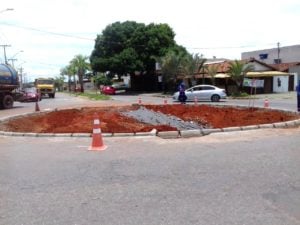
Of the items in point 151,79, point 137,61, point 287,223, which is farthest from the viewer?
point 151,79

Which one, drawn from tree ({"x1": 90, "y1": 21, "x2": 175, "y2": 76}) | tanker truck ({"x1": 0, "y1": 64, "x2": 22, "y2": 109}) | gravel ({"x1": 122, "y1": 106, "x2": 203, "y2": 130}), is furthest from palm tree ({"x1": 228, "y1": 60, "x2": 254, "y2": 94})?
gravel ({"x1": 122, "y1": 106, "x2": 203, "y2": 130})

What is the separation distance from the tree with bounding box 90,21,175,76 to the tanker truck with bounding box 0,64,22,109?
29.6 metres

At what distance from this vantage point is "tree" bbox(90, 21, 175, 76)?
64.5 m

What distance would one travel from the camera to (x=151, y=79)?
71688mm

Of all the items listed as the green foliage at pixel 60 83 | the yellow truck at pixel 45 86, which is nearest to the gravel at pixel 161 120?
the yellow truck at pixel 45 86

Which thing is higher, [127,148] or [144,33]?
[144,33]

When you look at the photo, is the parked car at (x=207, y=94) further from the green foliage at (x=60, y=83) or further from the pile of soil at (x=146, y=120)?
the green foliage at (x=60, y=83)

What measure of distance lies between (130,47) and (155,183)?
197 feet

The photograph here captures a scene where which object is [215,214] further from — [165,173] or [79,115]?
[79,115]

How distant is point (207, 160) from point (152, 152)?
1.65 m

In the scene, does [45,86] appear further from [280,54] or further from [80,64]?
[80,64]

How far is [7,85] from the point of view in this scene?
34.2 meters

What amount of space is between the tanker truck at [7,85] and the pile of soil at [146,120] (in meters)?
13.6

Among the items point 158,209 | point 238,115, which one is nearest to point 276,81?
point 238,115
